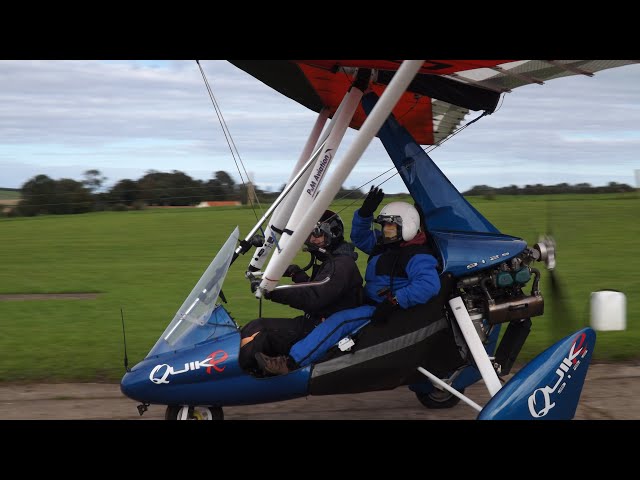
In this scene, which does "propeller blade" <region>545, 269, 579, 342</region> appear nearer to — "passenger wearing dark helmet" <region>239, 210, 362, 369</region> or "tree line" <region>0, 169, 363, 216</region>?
"passenger wearing dark helmet" <region>239, 210, 362, 369</region>

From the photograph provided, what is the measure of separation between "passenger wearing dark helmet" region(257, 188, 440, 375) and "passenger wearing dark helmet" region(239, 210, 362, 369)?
13 centimetres

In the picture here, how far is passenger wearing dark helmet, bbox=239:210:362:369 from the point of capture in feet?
18.8

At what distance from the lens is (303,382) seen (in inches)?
224

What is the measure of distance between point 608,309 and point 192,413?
4978 mm

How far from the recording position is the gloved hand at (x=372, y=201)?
6.09 meters

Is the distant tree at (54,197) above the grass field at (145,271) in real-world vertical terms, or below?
above

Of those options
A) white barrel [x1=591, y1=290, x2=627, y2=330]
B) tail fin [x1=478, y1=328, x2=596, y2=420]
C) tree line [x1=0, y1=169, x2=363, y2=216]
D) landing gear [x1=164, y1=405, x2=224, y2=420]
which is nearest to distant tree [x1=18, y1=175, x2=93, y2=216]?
tree line [x1=0, y1=169, x2=363, y2=216]

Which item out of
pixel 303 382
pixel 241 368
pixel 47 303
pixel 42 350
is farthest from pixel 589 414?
pixel 47 303

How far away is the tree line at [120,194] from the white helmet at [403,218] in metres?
18.2

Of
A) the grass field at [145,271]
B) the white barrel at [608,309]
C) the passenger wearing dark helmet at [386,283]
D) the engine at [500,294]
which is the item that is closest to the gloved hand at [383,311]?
the passenger wearing dark helmet at [386,283]

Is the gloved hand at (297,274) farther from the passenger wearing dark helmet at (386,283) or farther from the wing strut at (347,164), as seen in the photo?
the wing strut at (347,164)

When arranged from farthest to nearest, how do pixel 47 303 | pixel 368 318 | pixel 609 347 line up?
pixel 47 303
pixel 609 347
pixel 368 318

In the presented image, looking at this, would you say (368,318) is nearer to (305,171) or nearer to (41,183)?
(305,171)
